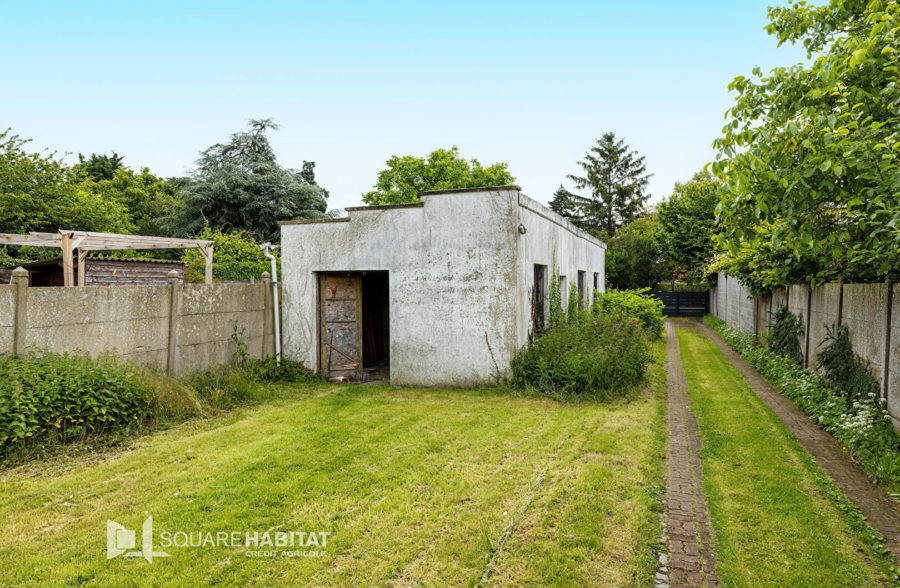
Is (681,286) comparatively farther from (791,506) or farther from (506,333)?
(791,506)

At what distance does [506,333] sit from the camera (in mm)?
8133

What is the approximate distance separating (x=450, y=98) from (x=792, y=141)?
42.3 feet

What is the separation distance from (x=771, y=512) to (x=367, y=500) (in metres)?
3.28

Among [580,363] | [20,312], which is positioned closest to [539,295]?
[580,363]

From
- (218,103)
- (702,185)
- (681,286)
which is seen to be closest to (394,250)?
(218,103)

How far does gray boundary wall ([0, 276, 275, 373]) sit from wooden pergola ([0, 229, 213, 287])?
1996 millimetres

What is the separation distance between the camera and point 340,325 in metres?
9.45

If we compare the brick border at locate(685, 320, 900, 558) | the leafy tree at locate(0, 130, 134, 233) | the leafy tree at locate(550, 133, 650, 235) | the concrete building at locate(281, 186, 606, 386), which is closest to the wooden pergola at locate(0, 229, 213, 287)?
the concrete building at locate(281, 186, 606, 386)

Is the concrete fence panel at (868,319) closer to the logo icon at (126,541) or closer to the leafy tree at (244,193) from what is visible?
the logo icon at (126,541)

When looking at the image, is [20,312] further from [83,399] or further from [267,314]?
[267,314]

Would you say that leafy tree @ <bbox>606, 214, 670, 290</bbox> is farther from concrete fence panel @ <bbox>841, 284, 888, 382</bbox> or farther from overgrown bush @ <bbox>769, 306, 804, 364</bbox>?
concrete fence panel @ <bbox>841, 284, 888, 382</bbox>

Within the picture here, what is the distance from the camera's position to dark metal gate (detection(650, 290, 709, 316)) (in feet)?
82.3

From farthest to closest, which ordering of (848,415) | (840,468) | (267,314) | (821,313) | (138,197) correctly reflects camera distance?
(138,197)
(267,314)
(821,313)
(848,415)
(840,468)

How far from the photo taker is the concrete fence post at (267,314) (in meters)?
9.17
